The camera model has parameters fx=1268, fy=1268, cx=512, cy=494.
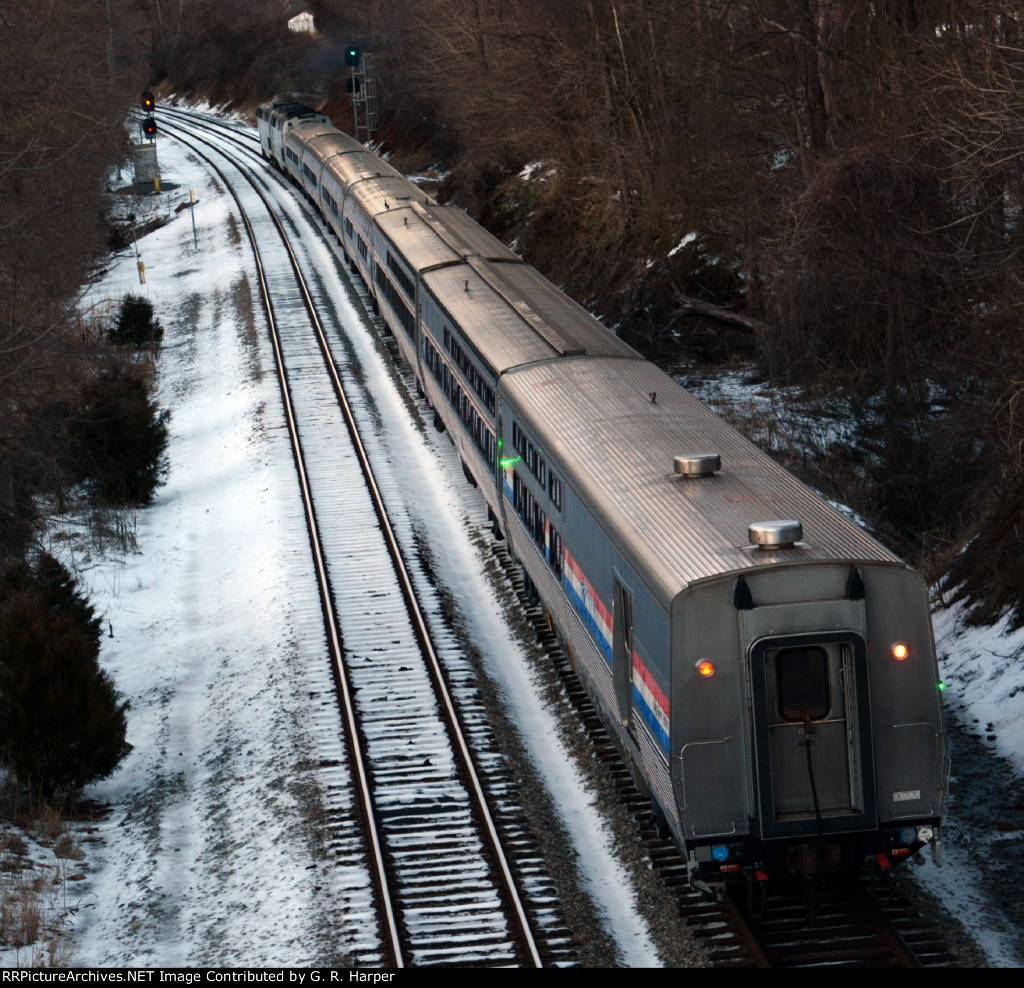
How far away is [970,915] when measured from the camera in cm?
1030

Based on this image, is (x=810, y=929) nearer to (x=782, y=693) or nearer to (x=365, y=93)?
(x=782, y=693)

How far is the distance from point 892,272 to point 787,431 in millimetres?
4165

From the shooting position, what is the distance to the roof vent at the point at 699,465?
37.8 ft

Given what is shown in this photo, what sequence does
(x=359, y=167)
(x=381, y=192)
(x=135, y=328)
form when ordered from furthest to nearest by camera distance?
(x=359, y=167) → (x=135, y=328) → (x=381, y=192)

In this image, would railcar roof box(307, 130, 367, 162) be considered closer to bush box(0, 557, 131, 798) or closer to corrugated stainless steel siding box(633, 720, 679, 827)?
bush box(0, 557, 131, 798)

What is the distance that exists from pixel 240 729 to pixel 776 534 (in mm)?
7642

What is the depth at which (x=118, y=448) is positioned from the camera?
76.1ft

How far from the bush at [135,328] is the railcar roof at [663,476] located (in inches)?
825

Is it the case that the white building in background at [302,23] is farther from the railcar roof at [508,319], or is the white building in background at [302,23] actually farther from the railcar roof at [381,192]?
the railcar roof at [508,319]

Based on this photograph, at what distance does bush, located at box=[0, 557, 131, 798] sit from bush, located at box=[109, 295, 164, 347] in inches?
835

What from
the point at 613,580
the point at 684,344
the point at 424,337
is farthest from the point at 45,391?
the point at 613,580

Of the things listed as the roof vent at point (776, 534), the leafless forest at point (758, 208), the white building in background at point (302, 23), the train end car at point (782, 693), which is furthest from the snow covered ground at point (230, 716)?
the white building in background at point (302, 23)

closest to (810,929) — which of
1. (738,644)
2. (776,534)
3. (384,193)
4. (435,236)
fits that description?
(738,644)

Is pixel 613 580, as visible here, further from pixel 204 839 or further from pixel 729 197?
pixel 729 197
